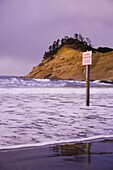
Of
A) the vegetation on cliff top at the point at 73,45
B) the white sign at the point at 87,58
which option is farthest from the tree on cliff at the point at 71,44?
the white sign at the point at 87,58

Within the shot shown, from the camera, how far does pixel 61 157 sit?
5.18 m

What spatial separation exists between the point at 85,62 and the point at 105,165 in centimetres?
1035

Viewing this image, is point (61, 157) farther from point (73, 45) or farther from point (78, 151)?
point (73, 45)

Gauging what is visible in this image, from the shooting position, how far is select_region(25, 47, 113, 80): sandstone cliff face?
101 meters

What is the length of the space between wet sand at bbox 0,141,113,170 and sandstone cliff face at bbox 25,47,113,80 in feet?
305

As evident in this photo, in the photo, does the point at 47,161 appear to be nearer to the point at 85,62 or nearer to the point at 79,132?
the point at 79,132

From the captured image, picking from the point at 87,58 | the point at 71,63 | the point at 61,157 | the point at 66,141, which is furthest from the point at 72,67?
the point at 61,157

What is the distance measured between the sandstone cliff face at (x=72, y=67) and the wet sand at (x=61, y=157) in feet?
305

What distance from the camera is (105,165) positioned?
15.5 feet

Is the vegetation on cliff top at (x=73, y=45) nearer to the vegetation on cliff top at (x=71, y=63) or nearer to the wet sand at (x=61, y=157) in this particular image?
the vegetation on cliff top at (x=71, y=63)

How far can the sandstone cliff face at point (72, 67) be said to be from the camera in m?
101

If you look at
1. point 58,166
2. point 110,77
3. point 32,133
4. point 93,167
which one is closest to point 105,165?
point 93,167

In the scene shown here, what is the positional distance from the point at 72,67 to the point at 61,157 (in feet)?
328

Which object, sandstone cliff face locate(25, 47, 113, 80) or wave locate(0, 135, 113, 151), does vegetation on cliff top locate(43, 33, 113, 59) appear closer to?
sandstone cliff face locate(25, 47, 113, 80)
